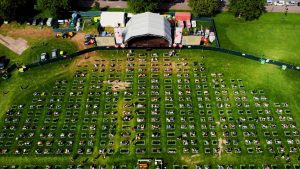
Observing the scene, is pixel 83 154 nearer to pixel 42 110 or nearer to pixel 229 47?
pixel 42 110

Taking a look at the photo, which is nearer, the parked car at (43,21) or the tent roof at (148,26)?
the tent roof at (148,26)

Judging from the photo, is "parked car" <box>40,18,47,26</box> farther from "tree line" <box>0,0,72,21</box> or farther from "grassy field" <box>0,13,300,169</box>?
"grassy field" <box>0,13,300,169</box>

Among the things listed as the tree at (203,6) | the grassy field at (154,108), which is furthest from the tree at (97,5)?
the tree at (203,6)

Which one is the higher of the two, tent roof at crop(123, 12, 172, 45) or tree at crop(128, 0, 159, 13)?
tree at crop(128, 0, 159, 13)

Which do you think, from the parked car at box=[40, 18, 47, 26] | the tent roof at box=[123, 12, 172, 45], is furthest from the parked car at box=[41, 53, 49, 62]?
the tent roof at box=[123, 12, 172, 45]

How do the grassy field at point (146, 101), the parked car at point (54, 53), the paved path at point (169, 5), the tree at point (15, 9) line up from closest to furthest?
the grassy field at point (146, 101) → the parked car at point (54, 53) → the tree at point (15, 9) → the paved path at point (169, 5)

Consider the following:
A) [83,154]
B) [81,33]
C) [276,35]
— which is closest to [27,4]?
[81,33]

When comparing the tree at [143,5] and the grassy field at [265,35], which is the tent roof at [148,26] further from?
Result: the grassy field at [265,35]

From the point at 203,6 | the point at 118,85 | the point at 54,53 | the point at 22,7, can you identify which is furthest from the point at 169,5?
the point at 22,7
